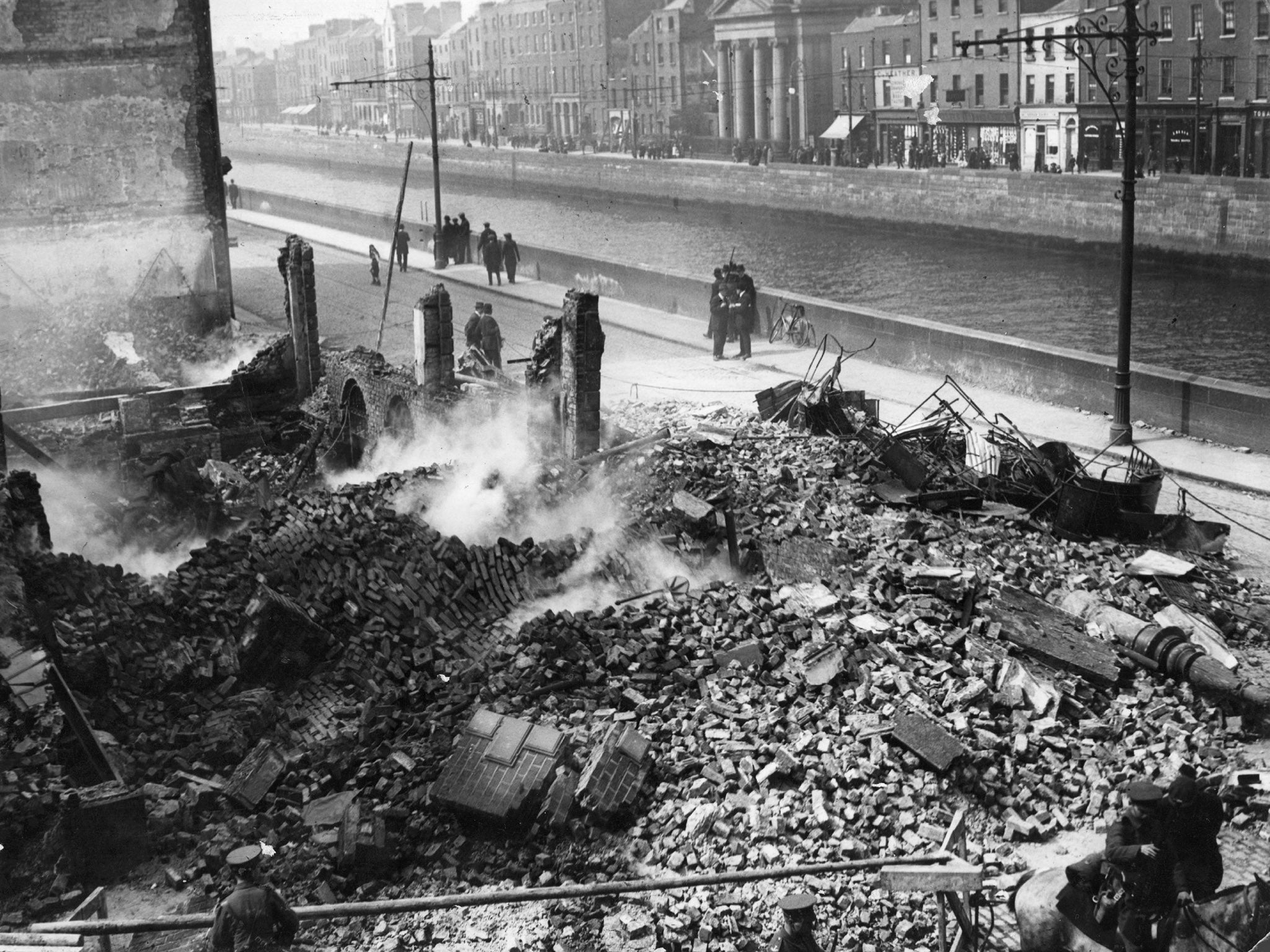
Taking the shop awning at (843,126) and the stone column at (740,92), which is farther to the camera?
the stone column at (740,92)

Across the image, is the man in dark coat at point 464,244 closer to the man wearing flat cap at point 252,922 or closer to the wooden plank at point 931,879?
the man wearing flat cap at point 252,922

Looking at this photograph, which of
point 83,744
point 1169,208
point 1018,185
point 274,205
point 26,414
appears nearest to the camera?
point 83,744

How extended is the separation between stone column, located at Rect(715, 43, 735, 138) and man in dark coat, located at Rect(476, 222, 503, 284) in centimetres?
5726

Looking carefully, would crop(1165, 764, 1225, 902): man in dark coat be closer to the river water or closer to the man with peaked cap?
the man with peaked cap

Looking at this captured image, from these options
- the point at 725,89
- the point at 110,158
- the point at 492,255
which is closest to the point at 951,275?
the point at 492,255

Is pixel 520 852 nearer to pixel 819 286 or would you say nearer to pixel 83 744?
pixel 83 744

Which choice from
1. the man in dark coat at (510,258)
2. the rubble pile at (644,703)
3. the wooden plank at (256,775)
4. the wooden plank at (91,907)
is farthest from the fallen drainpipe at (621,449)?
the man in dark coat at (510,258)

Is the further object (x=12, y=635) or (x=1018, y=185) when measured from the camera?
(x=1018, y=185)

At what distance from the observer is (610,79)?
96500 mm

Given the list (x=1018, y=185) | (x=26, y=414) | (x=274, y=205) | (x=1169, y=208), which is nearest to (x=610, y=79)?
(x=274, y=205)

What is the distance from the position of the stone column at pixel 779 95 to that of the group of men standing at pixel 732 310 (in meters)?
61.9

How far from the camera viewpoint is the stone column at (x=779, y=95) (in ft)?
283

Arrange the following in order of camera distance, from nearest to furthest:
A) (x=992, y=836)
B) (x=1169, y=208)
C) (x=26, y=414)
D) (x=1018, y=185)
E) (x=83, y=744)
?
(x=992, y=836)
(x=83, y=744)
(x=26, y=414)
(x=1169, y=208)
(x=1018, y=185)

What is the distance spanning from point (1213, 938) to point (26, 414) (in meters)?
19.5
